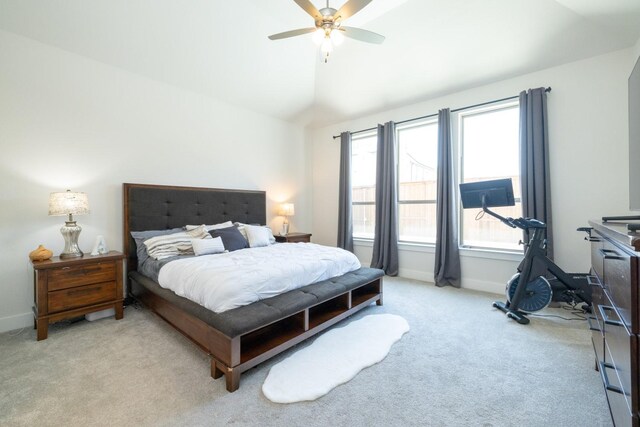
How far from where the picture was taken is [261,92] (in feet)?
14.3

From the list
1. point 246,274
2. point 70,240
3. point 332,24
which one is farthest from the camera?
point 70,240

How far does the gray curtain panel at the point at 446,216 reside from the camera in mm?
3912

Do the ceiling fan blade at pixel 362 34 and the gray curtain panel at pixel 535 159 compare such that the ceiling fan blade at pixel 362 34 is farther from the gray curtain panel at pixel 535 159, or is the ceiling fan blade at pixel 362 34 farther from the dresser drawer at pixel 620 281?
the dresser drawer at pixel 620 281

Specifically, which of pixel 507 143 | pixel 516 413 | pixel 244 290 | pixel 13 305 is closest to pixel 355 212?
pixel 507 143

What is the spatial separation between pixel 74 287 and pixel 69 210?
0.73 meters

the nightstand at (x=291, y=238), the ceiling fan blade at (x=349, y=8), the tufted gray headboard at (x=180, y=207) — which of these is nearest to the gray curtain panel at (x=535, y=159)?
the ceiling fan blade at (x=349, y=8)

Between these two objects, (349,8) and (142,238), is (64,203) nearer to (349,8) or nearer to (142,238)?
(142,238)

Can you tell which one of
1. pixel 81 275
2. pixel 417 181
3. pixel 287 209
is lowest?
pixel 81 275

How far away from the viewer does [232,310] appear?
1899 millimetres

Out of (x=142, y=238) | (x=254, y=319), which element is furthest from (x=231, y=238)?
(x=254, y=319)

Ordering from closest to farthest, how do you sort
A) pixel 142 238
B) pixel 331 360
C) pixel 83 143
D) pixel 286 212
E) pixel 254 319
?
pixel 254 319 → pixel 331 360 → pixel 83 143 → pixel 142 238 → pixel 286 212

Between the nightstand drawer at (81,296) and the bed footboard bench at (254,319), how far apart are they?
0.28 metres

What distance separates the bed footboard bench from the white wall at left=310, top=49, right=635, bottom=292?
7.44ft

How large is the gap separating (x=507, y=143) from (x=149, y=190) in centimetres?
476
